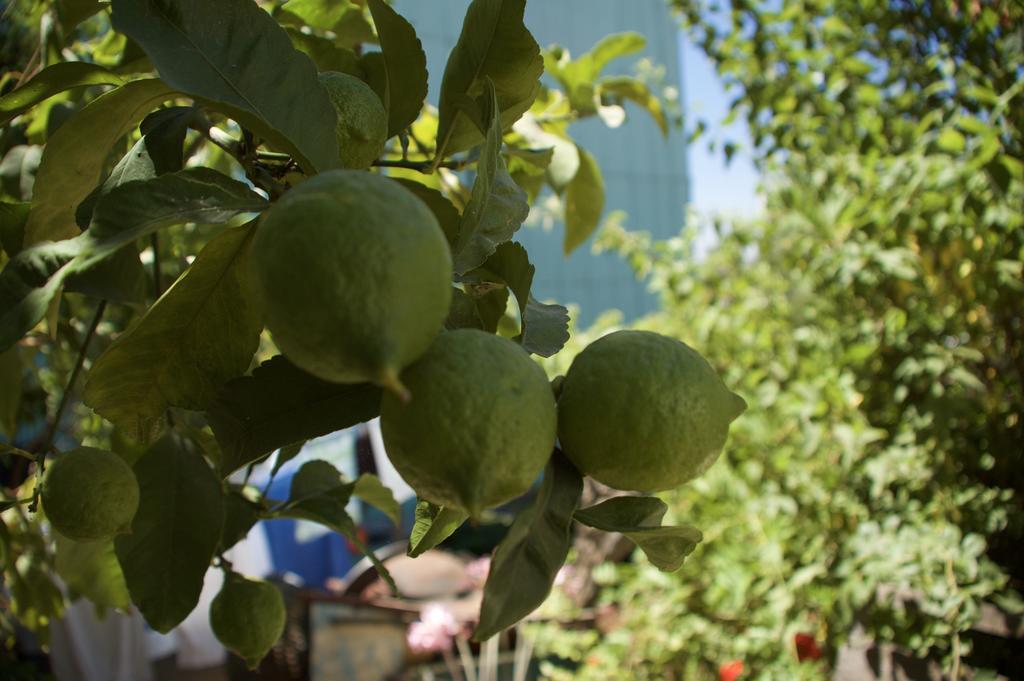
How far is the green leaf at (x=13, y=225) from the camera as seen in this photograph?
0.55m

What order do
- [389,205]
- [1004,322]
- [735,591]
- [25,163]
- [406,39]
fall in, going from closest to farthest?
1. [389,205]
2. [406,39]
3. [25,163]
4. [1004,322]
5. [735,591]

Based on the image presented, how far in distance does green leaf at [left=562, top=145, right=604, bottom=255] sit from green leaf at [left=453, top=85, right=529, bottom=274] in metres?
0.56

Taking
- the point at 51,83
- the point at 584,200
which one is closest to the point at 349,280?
the point at 51,83

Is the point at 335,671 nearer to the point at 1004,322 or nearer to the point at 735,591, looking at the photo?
the point at 735,591

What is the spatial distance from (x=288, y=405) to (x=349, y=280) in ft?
0.44

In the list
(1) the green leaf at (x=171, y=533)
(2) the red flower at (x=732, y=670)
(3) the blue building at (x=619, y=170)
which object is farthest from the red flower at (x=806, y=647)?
(3) the blue building at (x=619, y=170)

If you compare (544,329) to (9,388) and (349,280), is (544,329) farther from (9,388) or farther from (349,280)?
(9,388)

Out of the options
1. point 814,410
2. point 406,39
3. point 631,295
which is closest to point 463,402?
point 406,39

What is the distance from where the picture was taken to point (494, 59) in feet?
1.56

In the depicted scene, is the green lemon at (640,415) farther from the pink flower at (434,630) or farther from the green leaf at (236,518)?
the pink flower at (434,630)

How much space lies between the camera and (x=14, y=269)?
39 cm

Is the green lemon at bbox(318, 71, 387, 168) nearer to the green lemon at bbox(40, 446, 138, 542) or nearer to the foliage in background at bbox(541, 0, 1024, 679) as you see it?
the green lemon at bbox(40, 446, 138, 542)

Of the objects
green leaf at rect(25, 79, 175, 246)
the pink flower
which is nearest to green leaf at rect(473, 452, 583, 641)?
green leaf at rect(25, 79, 175, 246)

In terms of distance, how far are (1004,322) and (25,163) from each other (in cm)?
173
